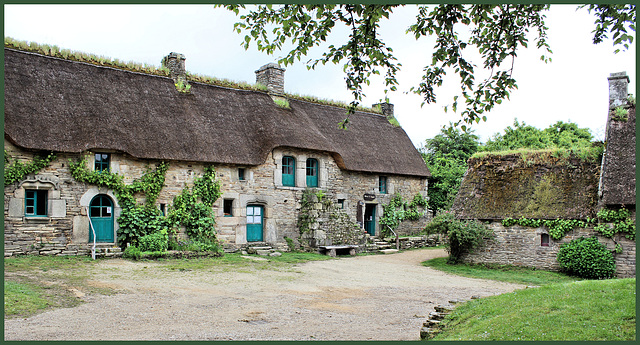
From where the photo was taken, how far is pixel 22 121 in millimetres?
15094

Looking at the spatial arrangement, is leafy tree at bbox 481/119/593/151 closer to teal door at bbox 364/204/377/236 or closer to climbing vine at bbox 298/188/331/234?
teal door at bbox 364/204/377/236

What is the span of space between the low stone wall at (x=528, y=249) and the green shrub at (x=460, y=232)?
0.24 m

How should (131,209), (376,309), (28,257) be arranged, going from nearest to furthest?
(376,309) → (28,257) → (131,209)

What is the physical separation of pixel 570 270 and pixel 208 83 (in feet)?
49.3

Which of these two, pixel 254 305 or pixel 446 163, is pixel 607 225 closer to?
pixel 254 305

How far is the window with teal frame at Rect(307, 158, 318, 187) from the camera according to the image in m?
21.9

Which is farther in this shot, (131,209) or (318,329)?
(131,209)

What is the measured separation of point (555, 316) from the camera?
701 centimetres

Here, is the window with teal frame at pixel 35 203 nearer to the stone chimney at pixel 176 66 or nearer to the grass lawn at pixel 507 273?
the stone chimney at pixel 176 66

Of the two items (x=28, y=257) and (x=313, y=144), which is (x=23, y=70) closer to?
(x=28, y=257)

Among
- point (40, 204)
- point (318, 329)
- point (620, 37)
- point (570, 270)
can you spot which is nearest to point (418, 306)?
point (318, 329)

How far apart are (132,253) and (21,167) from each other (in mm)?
4017

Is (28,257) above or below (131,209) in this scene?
below

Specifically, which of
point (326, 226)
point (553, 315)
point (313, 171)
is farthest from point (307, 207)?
point (553, 315)
